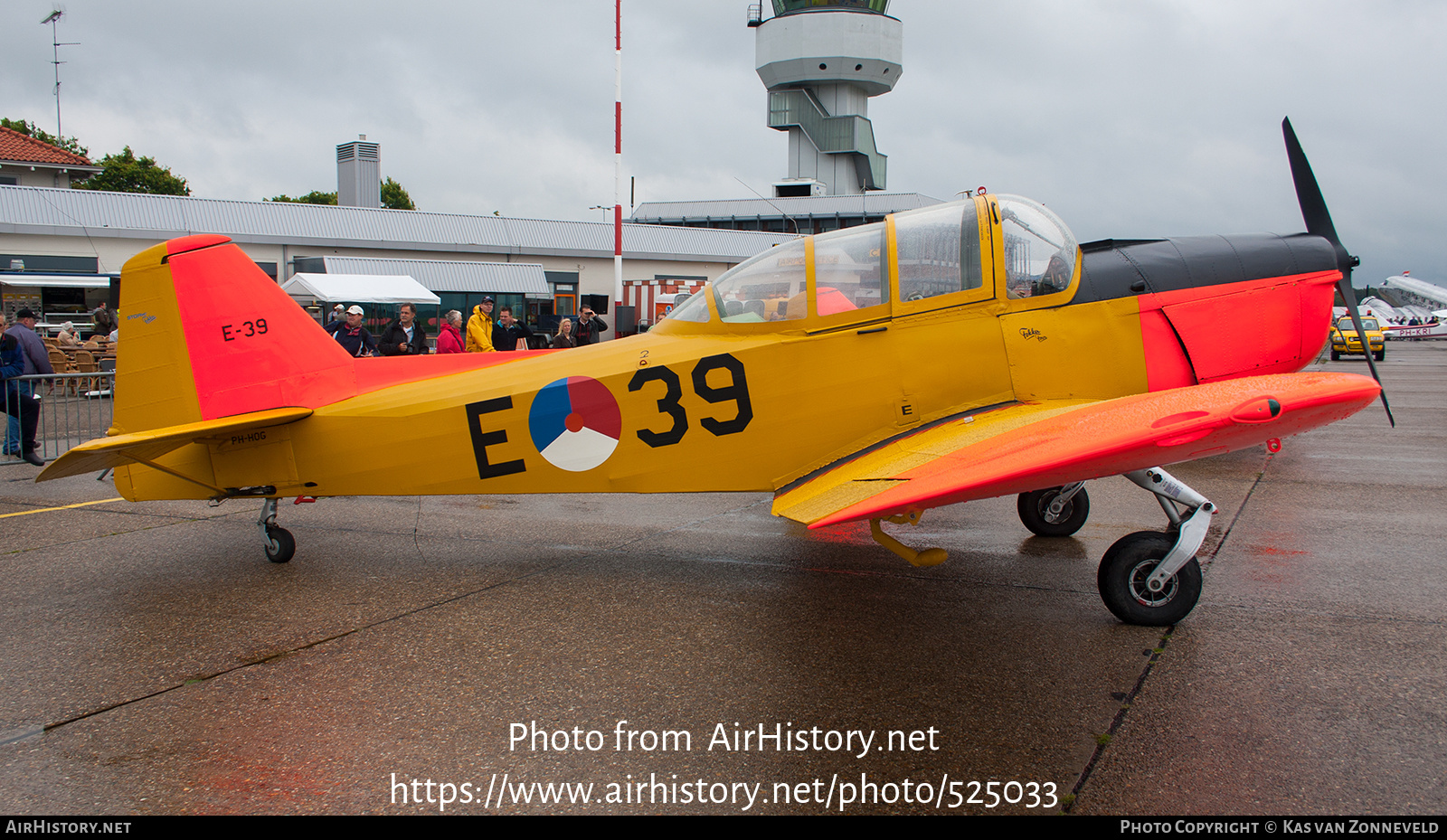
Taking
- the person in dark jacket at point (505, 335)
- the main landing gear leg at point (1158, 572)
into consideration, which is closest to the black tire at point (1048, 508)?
the main landing gear leg at point (1158, 572)

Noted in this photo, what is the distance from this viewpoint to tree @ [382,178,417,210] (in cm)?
8250

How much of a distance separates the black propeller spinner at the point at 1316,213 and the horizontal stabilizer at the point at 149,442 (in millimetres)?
6036

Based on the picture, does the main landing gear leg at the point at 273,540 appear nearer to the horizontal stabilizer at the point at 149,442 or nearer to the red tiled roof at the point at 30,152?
the horizontal stabilizer at the point at 149,442

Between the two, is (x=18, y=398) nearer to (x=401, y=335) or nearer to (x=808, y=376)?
(x=401, y=335)

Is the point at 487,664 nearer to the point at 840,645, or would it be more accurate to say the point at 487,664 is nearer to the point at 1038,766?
the point at 840,645

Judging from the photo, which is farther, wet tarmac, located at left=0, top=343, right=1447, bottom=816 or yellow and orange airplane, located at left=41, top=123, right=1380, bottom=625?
yellow and orange airplane, located at left=41, top=123, right=1380, bottom=625

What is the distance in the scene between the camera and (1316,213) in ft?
16.1

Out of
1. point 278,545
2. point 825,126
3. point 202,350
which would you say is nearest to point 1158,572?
point 278,545

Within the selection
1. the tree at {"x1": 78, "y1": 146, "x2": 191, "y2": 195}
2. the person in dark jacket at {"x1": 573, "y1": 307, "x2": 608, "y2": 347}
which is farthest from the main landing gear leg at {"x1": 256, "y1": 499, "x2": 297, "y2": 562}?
the tree at {"x1": 78, "y1": 146, "x2": 191, "y2": 195}

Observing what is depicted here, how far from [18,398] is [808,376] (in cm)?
1012

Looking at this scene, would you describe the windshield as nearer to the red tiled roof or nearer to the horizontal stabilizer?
the horizontal stabilizer

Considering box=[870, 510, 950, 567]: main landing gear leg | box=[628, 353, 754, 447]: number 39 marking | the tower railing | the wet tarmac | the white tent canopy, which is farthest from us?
the tower railing

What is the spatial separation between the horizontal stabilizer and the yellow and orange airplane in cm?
2

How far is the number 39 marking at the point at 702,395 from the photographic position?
489 cm
